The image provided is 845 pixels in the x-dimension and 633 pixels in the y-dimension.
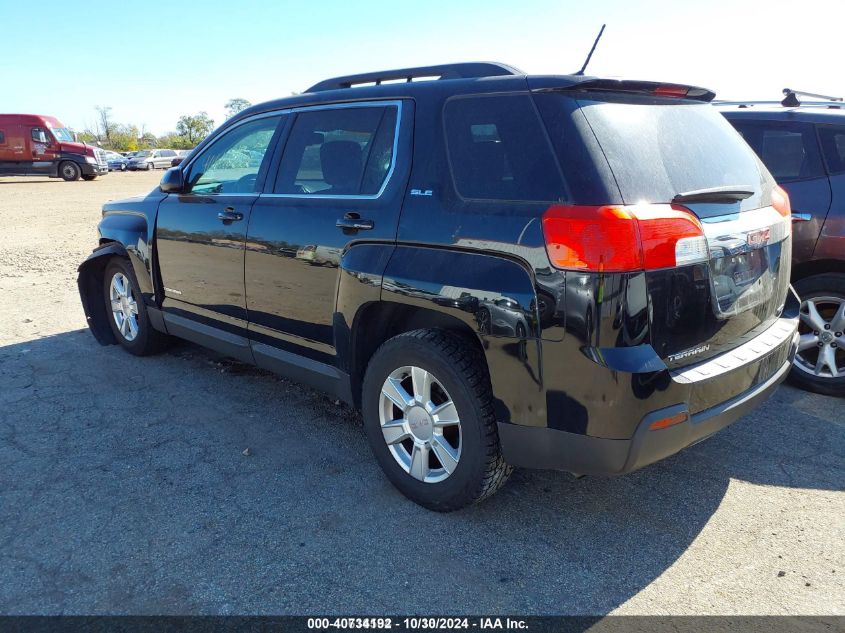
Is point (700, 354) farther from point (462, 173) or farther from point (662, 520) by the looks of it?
point (462, 173)

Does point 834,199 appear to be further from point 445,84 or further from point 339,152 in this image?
point 339,152

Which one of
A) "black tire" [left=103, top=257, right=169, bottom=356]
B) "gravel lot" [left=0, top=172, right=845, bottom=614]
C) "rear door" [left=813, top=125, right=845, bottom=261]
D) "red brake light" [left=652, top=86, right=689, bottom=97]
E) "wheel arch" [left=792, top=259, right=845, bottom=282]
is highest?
"red brake light" [left=652, top=86, right=689, bottom=97]

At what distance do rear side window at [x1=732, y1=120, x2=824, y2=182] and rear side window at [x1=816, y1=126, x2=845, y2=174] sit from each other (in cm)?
5

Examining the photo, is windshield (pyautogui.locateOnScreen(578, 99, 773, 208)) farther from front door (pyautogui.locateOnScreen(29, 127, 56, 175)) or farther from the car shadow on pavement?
front door (pyautogui.locateOnScreen(29, 127, 56, 175))

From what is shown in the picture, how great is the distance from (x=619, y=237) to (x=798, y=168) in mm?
2890

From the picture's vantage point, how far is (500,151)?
2.68 metres

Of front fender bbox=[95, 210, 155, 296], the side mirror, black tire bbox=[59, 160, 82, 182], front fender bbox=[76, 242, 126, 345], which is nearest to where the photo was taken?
the side mirror

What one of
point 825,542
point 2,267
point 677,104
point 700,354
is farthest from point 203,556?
point 2,267

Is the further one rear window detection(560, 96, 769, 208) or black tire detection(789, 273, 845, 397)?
black tire detection(789, 273, 845, 397)

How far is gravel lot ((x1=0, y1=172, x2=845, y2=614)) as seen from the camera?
8.12 ft

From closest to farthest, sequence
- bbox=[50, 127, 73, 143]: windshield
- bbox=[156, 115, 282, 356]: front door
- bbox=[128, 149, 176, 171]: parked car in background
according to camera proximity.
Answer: bbox=[156, 115, 282, 356]: front door < bbox=[50, 127, 73, 143]: windshield < bbox=[128, 149, 176, 171]: parked car in background

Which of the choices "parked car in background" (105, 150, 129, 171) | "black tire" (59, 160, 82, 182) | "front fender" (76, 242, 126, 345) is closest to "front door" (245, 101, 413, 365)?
"front fender" (76, 242, 126, 345)

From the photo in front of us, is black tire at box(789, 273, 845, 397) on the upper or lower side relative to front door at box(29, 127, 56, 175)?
lower

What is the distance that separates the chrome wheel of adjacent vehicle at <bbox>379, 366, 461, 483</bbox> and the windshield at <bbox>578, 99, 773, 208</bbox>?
1177 millimetres
